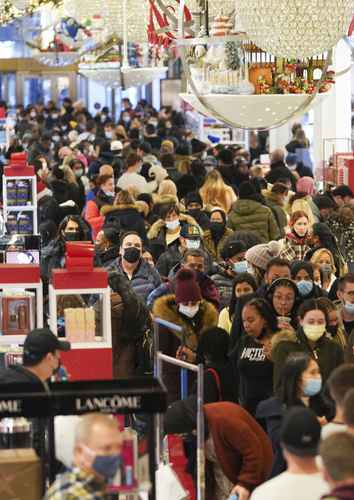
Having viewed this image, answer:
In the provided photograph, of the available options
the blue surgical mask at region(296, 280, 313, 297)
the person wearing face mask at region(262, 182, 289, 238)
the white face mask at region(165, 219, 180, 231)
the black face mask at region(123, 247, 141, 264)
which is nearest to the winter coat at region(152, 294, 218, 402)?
the blue surgical mask at region(296, 280, 313, 297)

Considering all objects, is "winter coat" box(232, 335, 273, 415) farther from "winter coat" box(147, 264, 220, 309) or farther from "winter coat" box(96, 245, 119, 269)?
"winter coat" box(96, 245, 119, 269)

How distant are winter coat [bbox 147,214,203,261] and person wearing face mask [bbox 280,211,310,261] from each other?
855mm

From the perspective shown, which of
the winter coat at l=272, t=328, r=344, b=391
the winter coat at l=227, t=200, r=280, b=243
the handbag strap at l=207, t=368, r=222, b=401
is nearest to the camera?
the winter coat at l=272, t=328, r=344, b=391

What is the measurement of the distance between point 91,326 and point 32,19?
18.4 meters

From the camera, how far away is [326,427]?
595cm

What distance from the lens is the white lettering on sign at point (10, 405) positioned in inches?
223

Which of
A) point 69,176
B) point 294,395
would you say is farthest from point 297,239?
point 69,176

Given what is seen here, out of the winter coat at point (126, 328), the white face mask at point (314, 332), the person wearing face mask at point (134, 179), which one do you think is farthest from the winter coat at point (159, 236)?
the white face mask at point (314, 332)

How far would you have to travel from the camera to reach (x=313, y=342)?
781cm

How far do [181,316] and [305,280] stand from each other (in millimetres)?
910

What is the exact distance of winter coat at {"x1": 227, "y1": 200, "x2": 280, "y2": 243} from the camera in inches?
495

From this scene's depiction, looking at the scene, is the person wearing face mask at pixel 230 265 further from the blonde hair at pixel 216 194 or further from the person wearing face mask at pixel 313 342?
the blonde hair at pixel 216 194

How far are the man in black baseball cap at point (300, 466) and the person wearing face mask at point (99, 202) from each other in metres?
7.64

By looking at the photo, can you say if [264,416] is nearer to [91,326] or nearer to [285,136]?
[91,326]
